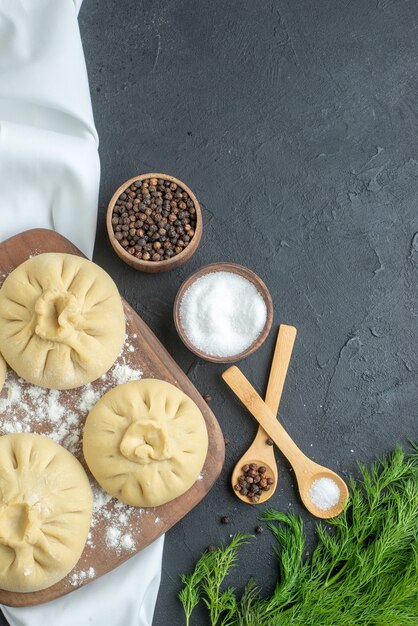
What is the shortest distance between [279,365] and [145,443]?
59 cm

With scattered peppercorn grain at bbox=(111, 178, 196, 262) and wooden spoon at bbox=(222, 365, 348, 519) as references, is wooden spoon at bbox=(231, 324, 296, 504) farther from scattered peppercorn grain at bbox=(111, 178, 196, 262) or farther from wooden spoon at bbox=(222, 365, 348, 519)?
scattered peppercorn grain at bbox=(111, 178, 196, 262)

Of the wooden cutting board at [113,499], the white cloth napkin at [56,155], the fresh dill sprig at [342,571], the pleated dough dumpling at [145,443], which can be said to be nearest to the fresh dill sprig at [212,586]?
the fresh dill sprig at [342,571]

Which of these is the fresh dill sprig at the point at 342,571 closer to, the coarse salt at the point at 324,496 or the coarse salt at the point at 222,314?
the coarse salt at the point at 324,496

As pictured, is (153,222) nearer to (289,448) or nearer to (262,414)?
(262,414)

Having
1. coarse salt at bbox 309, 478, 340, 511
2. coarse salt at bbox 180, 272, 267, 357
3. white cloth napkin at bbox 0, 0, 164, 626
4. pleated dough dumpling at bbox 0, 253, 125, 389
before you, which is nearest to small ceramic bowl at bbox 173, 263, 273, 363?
coarse salt at bbox 180, 272, 267, 357

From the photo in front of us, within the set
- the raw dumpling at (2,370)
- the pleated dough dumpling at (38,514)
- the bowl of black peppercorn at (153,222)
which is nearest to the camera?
the pleated dough dumpling at (38,514)

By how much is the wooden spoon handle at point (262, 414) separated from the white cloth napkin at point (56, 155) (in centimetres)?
52

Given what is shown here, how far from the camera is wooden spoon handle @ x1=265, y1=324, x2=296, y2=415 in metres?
2.39

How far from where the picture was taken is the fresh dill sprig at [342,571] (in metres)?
2.29

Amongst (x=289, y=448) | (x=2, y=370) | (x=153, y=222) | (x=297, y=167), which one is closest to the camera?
(x=2, y=370)

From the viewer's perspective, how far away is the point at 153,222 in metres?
2.27

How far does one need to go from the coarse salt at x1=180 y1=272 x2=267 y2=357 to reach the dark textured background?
13cm

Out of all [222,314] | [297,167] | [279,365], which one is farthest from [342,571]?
[297,167]

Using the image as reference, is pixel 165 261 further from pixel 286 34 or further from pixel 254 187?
pixel 286 34
